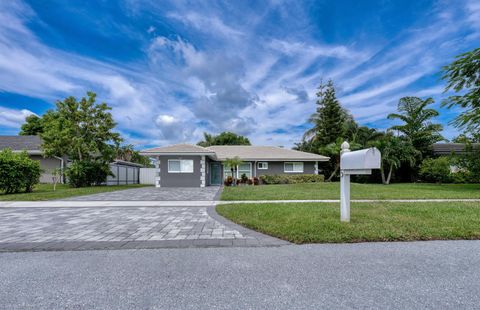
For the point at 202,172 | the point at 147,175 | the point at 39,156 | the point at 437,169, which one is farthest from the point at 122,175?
the point at 437,169

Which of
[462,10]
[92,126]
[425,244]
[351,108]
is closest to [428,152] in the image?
[351,108]

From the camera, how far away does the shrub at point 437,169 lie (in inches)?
759

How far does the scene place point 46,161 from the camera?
66.7 ft

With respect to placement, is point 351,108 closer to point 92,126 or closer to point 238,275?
point 92,126

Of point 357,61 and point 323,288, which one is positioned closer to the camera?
point 323,288

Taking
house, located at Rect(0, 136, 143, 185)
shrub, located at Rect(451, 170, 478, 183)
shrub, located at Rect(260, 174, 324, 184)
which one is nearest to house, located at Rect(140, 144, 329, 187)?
shrub, located at Rect(260, 174, 324, 184)

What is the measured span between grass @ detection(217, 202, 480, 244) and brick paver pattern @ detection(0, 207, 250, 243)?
0.90 meters

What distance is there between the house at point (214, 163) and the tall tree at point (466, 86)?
9.66 m

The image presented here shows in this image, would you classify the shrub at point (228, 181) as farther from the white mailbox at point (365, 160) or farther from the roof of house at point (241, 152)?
the white mailbox at point (365, 160)

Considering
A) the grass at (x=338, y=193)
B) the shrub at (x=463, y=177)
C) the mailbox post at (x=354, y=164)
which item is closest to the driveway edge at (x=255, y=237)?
the mailbox post at (x=354, y=164)

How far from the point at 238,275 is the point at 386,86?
17.0 metres

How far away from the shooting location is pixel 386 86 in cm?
1535

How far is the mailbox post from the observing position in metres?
4.32

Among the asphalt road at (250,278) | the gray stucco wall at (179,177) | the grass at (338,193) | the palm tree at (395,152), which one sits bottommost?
the grass at (338,193)
